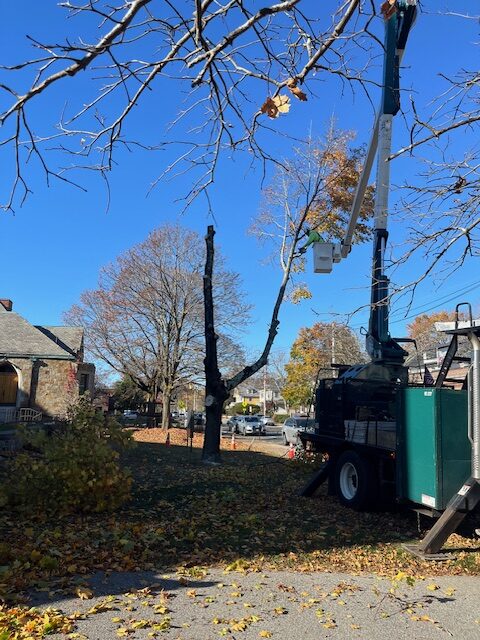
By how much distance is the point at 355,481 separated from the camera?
916 centimetres

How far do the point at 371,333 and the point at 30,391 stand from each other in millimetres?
19835

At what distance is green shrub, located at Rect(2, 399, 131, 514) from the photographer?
24.7 feet

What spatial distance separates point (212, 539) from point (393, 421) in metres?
3.80

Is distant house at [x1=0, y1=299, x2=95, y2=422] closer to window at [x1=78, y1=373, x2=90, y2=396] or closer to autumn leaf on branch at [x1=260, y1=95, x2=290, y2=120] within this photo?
window at [x1=78, y1=373, x2=90, y2=396]

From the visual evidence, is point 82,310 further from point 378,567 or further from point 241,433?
point 378,567

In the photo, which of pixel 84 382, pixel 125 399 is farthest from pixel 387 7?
pixel 125 399

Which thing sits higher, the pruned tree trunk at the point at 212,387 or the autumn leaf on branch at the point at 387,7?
the autumn leaf on branch at the point at 387,7

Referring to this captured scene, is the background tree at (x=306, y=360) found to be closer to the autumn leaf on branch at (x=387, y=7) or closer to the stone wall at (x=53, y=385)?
the stone wall at (x=53, y=385)

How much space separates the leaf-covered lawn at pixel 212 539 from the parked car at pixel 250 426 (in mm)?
32430

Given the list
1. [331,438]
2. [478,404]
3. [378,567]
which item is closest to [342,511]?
[331,438]

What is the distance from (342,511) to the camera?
8.74m

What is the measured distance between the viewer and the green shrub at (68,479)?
7.52 meters

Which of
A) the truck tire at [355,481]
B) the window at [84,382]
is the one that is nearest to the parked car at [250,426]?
the window at [84,382]

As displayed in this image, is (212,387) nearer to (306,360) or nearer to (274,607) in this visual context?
(274,607)
